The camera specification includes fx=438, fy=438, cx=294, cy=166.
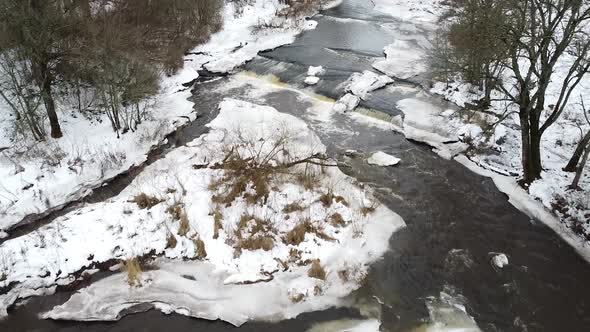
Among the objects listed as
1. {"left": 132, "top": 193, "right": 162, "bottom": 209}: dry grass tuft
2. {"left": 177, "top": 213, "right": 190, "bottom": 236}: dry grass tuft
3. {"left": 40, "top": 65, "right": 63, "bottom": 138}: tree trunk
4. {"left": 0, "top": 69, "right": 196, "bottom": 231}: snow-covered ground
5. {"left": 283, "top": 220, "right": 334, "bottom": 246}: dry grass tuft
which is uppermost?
{"left": 40, "top": 65, "right": 63, "bottom": 138}: tree trunk

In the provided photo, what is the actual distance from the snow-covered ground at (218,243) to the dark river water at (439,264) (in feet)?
1.23

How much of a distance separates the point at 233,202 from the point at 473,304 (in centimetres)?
678

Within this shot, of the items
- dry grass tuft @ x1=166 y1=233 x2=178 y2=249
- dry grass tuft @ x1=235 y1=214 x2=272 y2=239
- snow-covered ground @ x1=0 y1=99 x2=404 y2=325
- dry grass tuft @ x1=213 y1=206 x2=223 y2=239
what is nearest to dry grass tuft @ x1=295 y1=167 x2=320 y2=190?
snow-covered ground @ x1=0 y1=99 x2=404 y2=325

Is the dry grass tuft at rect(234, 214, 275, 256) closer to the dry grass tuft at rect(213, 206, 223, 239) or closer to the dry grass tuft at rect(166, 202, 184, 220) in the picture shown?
the dry grass tuft at rect(213, 206, 223, 239)

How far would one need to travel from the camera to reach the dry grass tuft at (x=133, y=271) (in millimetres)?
10289

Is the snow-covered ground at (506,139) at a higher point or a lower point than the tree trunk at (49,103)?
lower

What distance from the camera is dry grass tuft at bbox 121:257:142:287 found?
10289 mm

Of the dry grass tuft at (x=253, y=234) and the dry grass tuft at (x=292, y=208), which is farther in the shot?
the dry grass tuft at (x=292, y=208)

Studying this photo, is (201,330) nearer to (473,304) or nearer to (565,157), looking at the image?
(473,304)

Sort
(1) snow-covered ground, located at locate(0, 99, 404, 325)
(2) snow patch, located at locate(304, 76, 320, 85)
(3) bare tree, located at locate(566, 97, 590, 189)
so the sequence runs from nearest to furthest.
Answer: (1) snow-covered ground, located at locate(0, 99, 404, 325) < (3) bare tree, located at locate(566, 97, 590, 189) < (2) snow patch, located at locate(304, 76, 320, 85)

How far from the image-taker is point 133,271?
10.4m

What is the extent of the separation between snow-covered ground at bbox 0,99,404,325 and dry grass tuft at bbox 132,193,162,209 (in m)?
0.03

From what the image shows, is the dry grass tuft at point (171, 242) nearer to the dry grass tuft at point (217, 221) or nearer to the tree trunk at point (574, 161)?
the dry grass tuft at point (217, 221)

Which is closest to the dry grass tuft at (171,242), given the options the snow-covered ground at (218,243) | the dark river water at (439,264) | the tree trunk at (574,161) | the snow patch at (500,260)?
the snow-covered ground at (218,243)
